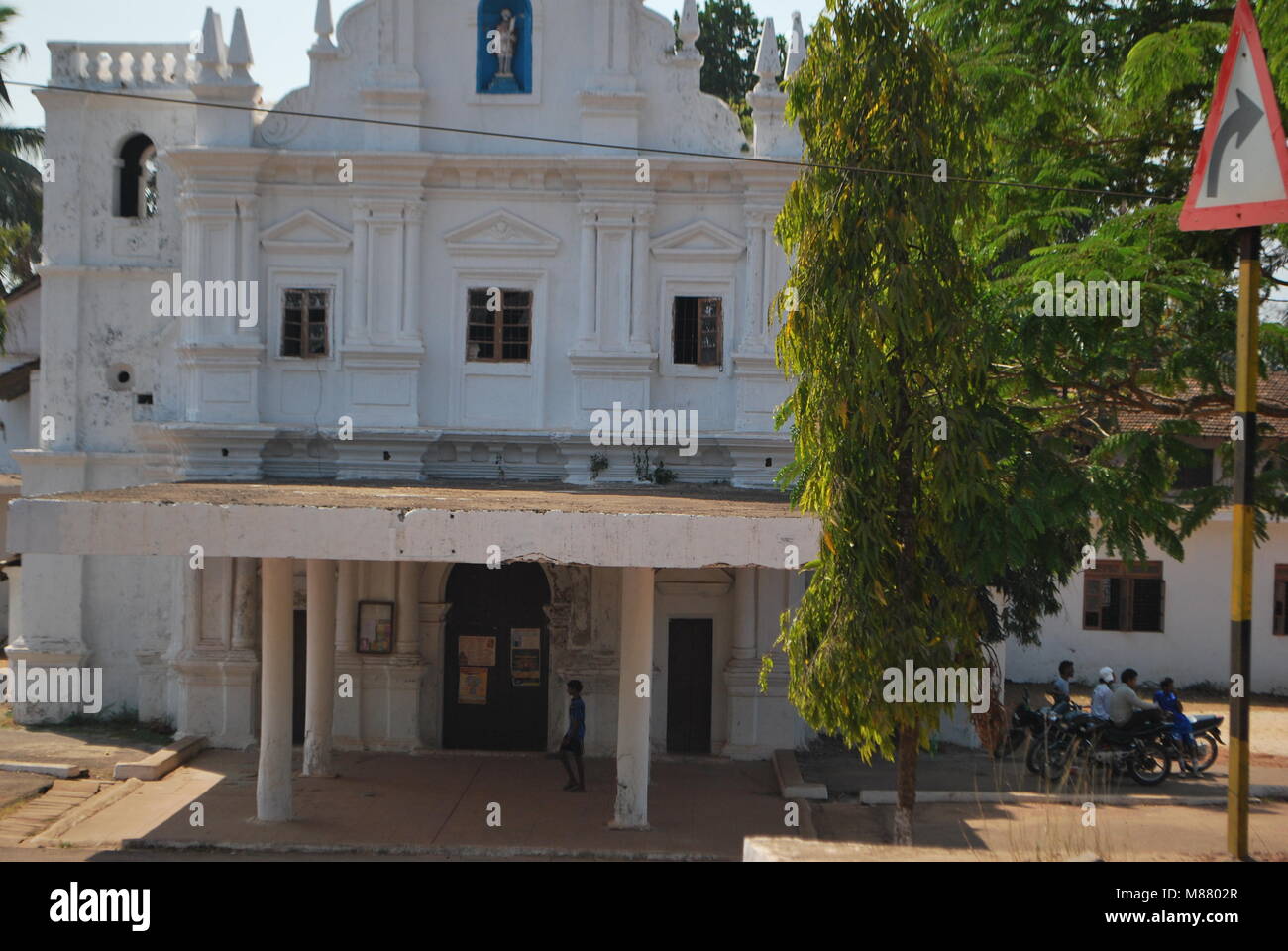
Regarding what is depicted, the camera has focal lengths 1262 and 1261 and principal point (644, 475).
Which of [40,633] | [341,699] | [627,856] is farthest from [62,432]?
[627,856]

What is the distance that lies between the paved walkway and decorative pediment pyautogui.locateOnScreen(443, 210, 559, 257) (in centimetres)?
666

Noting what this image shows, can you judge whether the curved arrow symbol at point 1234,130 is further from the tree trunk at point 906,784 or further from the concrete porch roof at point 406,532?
the tree trunk at point 906,784

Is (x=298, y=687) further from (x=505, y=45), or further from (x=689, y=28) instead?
(x=689, y=28)

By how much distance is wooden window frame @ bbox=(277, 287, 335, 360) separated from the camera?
55.2 ft

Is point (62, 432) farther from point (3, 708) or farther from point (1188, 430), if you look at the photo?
point (1188, 430)

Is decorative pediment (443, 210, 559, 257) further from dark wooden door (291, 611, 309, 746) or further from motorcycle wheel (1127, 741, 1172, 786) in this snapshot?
motorcycle wheel (1127, 741, 1172, 786)

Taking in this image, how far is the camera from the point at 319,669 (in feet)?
48.1

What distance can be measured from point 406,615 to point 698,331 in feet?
17.7

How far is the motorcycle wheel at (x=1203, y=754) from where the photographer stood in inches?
625

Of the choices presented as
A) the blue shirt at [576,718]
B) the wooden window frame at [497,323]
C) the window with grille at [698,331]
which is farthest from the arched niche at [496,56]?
the blue shirt at [576,718]

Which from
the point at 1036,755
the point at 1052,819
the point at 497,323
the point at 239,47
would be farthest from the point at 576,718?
the point at 239,47

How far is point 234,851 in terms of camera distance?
1238cm

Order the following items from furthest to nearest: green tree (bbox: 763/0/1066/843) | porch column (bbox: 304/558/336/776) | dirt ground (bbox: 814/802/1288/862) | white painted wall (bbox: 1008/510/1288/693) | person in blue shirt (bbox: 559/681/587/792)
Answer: white painted wall (bbox: 1008/510/1288/693)
person in blue shirt (bbox: 559/681/587/792)
porch column (bbox: 304/558/336/776)
dirt ground (bbox: 814/802/1288/862)
green tree (bbox: 763/0/1066/843)

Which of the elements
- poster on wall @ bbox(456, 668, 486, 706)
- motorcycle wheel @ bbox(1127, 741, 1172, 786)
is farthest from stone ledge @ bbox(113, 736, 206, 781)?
motorcycle wheel @ bbox(1127, 741, 1172, 786)
